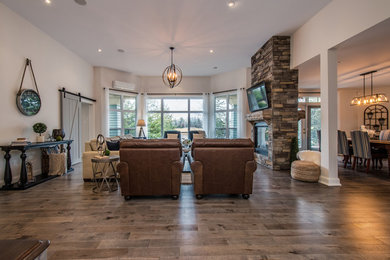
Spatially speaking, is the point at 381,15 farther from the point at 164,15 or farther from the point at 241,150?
the point at 164,15

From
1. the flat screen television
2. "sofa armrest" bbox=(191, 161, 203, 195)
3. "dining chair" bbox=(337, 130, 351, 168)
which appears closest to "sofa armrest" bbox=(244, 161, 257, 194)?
"sofa armrest" bbox=(191, 161, 203, 195)

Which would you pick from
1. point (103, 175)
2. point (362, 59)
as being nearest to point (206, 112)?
point (362, 59)

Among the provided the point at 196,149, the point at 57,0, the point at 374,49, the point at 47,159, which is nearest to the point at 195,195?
the point at 196,149

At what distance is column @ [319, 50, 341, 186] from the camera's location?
3.54 metres

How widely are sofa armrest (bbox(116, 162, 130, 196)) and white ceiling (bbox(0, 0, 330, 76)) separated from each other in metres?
2.87

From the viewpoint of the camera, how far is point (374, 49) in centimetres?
417

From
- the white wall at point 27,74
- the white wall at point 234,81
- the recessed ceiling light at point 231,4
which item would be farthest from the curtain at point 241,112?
the white wall at point 27,74

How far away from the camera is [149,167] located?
9.34ft

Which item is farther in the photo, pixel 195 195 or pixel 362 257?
pixel 195 195

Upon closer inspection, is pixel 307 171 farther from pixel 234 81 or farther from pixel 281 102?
pixel 234 81

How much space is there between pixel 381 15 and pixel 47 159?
6.80 meters

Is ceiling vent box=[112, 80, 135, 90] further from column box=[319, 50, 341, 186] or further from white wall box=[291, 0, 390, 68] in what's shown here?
column box=[319, 50, 341, 186]

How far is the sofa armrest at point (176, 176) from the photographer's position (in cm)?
286

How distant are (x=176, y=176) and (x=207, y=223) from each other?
0.91 meters
